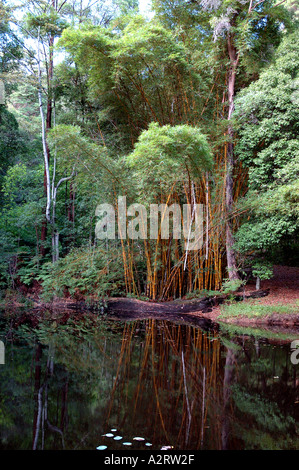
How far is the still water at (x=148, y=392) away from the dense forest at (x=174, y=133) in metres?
2.28

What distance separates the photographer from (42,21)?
7887 mm

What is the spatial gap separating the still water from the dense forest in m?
2.28

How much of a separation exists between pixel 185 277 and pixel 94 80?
165 inches

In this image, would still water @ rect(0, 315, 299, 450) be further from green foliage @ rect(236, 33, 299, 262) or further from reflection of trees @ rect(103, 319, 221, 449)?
green foliage @ rect(236, 33, 299, 262)

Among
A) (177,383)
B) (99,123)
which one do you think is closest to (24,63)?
(99,123)

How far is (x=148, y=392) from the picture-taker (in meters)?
2.85

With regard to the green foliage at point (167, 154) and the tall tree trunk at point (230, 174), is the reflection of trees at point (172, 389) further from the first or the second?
the green foliage at point (167, 154)

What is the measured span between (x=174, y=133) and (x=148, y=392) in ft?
11.5

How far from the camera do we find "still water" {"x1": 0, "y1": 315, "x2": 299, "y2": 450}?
215cm

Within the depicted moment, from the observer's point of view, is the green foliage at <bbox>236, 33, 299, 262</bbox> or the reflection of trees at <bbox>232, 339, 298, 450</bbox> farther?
the green foliage at <bbox>236, 33, 299, 262</bbox>

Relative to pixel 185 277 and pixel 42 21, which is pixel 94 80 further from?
pixel 185 277

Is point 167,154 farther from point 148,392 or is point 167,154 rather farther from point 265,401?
point 265,401

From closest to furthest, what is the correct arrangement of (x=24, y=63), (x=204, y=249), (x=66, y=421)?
1. (x=66, y=421)
2. (x=204, y=249)
3. (x=24, y=63)

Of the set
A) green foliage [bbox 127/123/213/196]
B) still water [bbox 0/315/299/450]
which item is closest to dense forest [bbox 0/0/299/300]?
green foliage [bbox 127/123/213/196]
